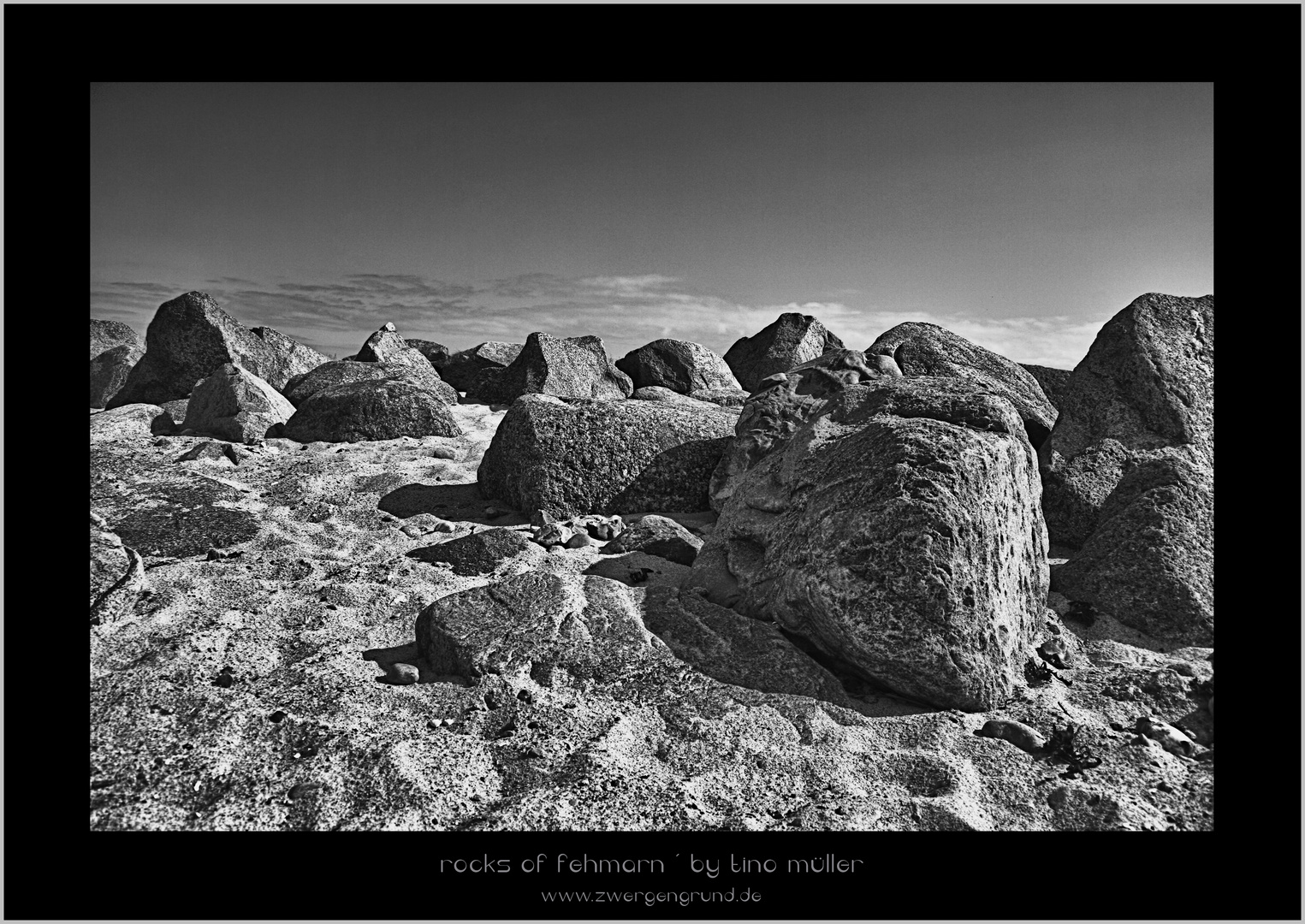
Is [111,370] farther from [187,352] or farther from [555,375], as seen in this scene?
[555,375]

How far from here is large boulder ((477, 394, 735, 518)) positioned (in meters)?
5.50

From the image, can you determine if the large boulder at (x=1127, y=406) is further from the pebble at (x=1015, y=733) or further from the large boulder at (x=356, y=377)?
the large boulder at (x=356, y=377)

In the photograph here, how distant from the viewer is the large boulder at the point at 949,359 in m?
6.87

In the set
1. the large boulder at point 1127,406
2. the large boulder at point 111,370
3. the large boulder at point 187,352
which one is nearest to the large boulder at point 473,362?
the large boulder at point 187,352

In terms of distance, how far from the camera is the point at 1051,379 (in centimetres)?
809

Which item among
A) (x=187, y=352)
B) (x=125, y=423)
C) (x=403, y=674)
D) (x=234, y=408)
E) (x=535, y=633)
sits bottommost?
(x=403, y=674)

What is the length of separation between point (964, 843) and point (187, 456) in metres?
6.06

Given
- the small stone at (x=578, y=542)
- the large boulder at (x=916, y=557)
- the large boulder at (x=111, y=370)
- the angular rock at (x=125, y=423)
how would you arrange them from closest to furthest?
the large boulder at (x=916, y=557) → the small stone at (x=578, y=542) → the angular rock at (x=125, y=423) → the large boulder at (x=111, y=370)

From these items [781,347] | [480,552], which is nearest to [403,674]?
[480,552]

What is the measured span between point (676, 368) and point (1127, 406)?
688 cm

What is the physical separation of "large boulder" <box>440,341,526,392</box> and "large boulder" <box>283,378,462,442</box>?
3.33m

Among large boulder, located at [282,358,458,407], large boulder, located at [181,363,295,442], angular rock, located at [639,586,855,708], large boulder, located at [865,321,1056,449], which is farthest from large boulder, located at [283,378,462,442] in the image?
angular rock, located at [639,586,855,708]

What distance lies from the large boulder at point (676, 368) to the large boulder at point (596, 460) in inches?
209

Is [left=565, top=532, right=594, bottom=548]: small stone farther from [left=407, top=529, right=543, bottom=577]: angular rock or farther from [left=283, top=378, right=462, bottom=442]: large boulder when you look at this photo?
[left=283, top=378, right=462, bottom=442]: large boulder
